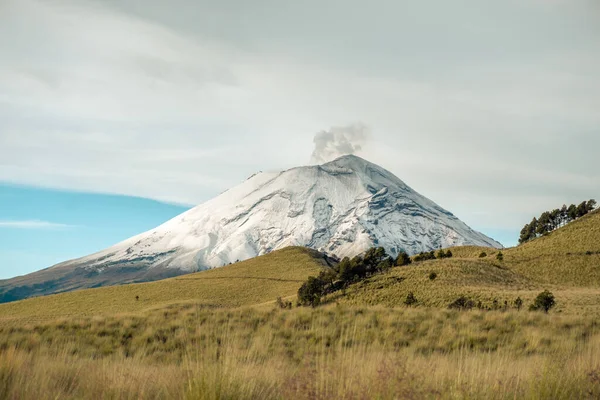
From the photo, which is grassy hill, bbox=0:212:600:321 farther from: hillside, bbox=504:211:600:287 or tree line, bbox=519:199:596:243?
tree line, bbox=519:199:596:243

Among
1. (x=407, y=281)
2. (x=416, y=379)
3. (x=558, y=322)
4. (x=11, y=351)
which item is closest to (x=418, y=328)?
(x=558, y=322)

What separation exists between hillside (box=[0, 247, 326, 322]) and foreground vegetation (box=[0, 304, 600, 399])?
54.6m

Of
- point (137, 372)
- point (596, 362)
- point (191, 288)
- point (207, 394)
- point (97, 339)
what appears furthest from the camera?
point (191, 288)

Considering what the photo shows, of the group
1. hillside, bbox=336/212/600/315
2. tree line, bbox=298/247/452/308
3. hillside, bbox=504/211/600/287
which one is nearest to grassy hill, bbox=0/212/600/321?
hillside, bbox=336/212/600/315

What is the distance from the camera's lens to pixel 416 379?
5.18 metres

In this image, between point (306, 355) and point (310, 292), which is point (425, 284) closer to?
point (310, 292)

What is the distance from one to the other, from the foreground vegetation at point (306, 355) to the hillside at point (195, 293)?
5465cm

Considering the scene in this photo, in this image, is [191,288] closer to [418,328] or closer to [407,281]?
[407,281]

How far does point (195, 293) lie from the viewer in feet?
273

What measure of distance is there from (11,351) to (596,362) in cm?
883

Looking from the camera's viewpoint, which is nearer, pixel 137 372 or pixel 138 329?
pixel 137 372

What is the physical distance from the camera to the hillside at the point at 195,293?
7152 cm

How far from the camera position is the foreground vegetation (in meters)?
4.87

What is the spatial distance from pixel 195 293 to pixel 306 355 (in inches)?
3149
